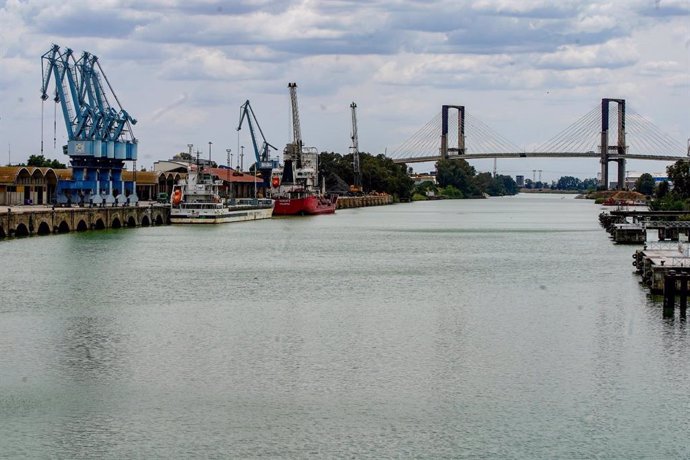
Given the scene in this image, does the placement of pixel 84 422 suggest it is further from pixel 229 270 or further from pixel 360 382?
pixel 229 270

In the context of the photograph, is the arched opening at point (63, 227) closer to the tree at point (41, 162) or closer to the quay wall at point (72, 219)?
the quay wall at point (72, 219)

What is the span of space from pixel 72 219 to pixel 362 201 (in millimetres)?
90642

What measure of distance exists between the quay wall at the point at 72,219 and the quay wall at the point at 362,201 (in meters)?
63.0

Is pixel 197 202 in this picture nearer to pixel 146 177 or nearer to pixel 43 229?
pixel 43 229

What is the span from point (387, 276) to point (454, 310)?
1032 cm

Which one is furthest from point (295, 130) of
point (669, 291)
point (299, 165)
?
point (669, 291)

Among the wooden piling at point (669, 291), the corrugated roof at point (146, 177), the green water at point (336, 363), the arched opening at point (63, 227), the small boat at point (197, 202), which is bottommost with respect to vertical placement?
the green water at point (336, 363)

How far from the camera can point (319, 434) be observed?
63.9 ft

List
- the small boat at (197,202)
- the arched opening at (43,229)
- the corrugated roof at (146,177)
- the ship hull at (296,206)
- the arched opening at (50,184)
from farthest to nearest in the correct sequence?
1. the corrugated roof at (146,177)
2. the ship hull at (296,206)
3. the arched opening at (50,184)
4. the small boat at (197,202)
5. the arched opening at (43,229)

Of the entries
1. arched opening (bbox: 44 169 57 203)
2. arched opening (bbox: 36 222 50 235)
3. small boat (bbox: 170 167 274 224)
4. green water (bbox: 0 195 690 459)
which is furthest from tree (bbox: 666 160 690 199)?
arched opening (bbox: 36 222 50 235)

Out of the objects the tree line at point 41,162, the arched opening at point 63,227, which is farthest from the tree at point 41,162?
the arched opening at point 63,227

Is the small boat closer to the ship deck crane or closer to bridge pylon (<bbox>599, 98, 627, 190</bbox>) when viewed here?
the ship deck crane

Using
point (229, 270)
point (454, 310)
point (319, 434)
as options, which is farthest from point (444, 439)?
point (229, 270)

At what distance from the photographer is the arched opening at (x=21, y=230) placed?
2402 inches
